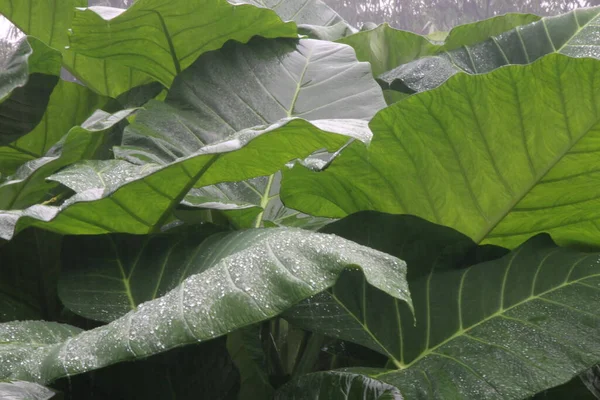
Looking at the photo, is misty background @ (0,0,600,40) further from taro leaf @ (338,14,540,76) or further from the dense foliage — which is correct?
the dense foliage

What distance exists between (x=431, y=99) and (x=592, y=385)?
31 cm

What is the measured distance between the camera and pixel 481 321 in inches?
24.8

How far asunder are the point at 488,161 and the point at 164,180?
311 mm

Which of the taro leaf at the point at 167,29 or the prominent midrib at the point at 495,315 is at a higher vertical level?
the taro leaf at the point at 167,29

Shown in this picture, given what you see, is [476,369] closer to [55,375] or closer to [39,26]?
[55,375]

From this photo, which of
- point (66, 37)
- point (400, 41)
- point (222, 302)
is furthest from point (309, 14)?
point (222, 302)

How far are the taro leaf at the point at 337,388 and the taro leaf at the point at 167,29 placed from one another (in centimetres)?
51

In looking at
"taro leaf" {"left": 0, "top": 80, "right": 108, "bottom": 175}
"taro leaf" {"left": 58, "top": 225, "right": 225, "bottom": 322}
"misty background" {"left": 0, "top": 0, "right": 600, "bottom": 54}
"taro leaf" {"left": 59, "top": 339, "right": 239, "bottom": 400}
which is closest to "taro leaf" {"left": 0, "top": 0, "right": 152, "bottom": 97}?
"taro leaf" {"left": 0, "top": 80, "right": 108, "bottom": 175}

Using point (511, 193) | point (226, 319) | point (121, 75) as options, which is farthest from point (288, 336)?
point (121, 75)

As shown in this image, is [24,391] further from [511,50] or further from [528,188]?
[511,50]

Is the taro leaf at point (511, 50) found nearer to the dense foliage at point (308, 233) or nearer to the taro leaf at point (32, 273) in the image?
the dense foliage at point (308, 233)

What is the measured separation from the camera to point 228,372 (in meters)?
0.64

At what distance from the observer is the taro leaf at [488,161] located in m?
0.62

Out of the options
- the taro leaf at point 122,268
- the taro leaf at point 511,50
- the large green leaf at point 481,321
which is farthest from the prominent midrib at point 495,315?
the taro leaf at point 511,50
